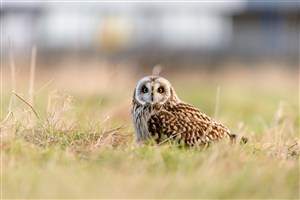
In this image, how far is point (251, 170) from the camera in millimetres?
5293

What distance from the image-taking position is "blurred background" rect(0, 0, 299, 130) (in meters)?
20.8

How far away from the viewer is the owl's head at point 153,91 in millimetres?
6859

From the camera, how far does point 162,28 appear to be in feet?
103

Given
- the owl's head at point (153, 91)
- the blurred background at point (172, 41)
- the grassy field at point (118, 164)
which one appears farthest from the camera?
the blurred background at point (172, 41)

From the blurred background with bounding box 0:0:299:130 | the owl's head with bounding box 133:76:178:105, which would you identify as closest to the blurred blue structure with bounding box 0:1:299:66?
the blurred background with bounding box 0:0:299:130

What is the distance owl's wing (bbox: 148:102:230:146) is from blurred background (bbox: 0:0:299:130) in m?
10.8

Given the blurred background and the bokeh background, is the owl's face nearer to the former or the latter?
the bokeh background

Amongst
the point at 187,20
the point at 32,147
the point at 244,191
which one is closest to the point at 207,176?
the point at 244,191

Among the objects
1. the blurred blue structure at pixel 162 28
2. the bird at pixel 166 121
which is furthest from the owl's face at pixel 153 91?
the blurred blue structure at pixel 162 28

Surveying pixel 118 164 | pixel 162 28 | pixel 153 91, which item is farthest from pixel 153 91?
pixel 162 28

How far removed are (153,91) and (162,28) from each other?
80.8ft

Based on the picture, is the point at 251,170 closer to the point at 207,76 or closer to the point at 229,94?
the point at 229,94

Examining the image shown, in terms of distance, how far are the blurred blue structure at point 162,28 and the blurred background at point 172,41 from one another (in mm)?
35

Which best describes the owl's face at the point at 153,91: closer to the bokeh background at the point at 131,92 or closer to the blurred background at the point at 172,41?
the bokeh background at the point at 131,92
